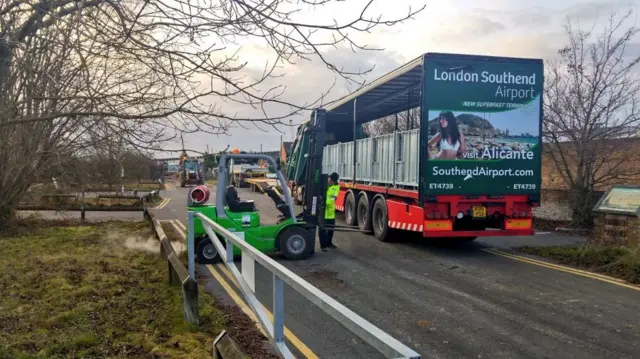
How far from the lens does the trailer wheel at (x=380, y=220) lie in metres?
12.2

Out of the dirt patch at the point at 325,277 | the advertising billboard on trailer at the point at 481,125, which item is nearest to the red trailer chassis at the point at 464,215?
the advertising billboard on trailer at the point at 481,125

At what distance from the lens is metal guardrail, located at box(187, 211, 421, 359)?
6.28 feet

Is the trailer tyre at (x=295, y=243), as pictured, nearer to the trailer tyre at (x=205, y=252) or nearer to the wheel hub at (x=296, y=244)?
the wheel hub at (x=296, y=244)

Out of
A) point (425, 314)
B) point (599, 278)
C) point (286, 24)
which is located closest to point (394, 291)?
point (425, 314)

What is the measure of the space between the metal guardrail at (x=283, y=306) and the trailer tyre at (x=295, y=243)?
160 inches

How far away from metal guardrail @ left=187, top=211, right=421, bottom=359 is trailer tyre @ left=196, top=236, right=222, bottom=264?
12.5 feet

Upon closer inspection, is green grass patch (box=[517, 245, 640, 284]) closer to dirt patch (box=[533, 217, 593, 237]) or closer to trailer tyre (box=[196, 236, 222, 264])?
dirt patch (box=[533, 217, 593, 237])

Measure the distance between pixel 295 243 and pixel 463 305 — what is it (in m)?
4.11

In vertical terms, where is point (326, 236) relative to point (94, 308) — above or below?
above

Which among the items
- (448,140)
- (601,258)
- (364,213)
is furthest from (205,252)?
(601,258)

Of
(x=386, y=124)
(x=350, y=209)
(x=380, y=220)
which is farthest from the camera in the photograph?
(x=386, y=124)

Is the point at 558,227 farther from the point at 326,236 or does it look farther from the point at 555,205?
the point at 326,236

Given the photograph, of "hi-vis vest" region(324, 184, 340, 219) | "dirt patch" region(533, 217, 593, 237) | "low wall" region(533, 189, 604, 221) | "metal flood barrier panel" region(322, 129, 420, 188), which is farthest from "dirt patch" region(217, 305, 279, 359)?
"low wall" region(533, 189, 604, 221)

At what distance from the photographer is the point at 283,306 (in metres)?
3.89
